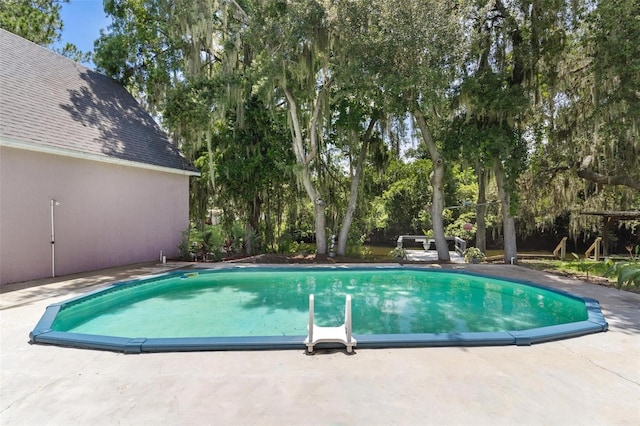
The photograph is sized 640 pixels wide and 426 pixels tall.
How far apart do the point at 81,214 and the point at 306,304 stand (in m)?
5.40

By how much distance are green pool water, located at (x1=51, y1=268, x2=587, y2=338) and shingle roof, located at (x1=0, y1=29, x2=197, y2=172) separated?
3.40m

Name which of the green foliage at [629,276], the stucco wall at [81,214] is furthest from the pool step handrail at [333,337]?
the stucco wall at [81,214]

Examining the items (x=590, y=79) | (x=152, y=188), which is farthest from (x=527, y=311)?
(x=152, y=188)

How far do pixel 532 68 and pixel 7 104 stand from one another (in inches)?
458

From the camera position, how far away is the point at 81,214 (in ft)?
26.6

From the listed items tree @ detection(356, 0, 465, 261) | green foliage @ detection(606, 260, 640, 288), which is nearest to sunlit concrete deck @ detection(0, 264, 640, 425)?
green foliage @ detection(606, 260, 640, 288)

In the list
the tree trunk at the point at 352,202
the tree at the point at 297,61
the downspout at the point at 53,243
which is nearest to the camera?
the downspout at the point at 53,243

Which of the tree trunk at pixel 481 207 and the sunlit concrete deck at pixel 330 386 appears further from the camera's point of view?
the tree trunk at pixel 481 207

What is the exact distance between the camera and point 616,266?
720cm

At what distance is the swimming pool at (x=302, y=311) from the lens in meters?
3.78

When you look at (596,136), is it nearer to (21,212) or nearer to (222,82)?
(222,82)

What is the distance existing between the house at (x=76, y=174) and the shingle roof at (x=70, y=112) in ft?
0.09

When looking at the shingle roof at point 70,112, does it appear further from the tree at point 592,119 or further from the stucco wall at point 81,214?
the tree at point 592,119

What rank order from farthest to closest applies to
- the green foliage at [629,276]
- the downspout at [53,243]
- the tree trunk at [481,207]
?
the tree trunk at [481,207]
the downspout at [53,243]
the green foliage at [629,276]
